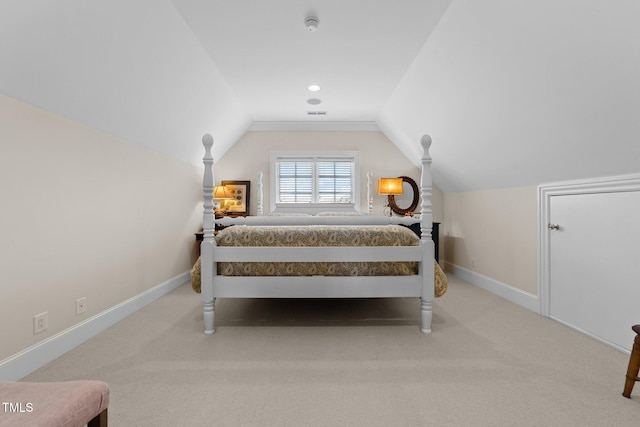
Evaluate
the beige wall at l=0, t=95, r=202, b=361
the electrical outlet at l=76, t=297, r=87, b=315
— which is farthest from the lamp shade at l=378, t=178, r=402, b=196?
the electrical outlet at l=76, t=297, r=87, b=315

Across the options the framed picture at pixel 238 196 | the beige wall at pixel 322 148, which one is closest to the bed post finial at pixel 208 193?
the framed picture at pixel 238 196

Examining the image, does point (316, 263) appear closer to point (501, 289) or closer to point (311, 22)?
point (311, 22)

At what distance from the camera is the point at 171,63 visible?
2506mm

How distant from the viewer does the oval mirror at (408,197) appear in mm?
4695

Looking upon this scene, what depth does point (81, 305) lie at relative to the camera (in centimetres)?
215

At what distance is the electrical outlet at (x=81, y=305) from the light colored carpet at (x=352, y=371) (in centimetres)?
23

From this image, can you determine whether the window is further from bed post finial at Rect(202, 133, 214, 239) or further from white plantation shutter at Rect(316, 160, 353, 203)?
bed post finial at Rect(202, 133, 214, 239)

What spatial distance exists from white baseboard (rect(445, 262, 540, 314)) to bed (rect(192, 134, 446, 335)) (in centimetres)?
113

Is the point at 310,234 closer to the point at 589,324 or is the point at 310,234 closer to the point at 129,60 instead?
the point at 129,60

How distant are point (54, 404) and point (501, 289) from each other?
3.64m

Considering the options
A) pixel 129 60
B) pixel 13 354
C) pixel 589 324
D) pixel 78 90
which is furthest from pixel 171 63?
pixel 589 324

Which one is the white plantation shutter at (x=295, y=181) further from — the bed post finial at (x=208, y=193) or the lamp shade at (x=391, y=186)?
the bed post finial at (x=208, y=193)

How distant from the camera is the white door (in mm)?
1970

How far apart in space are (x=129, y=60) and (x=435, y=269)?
279 cm
